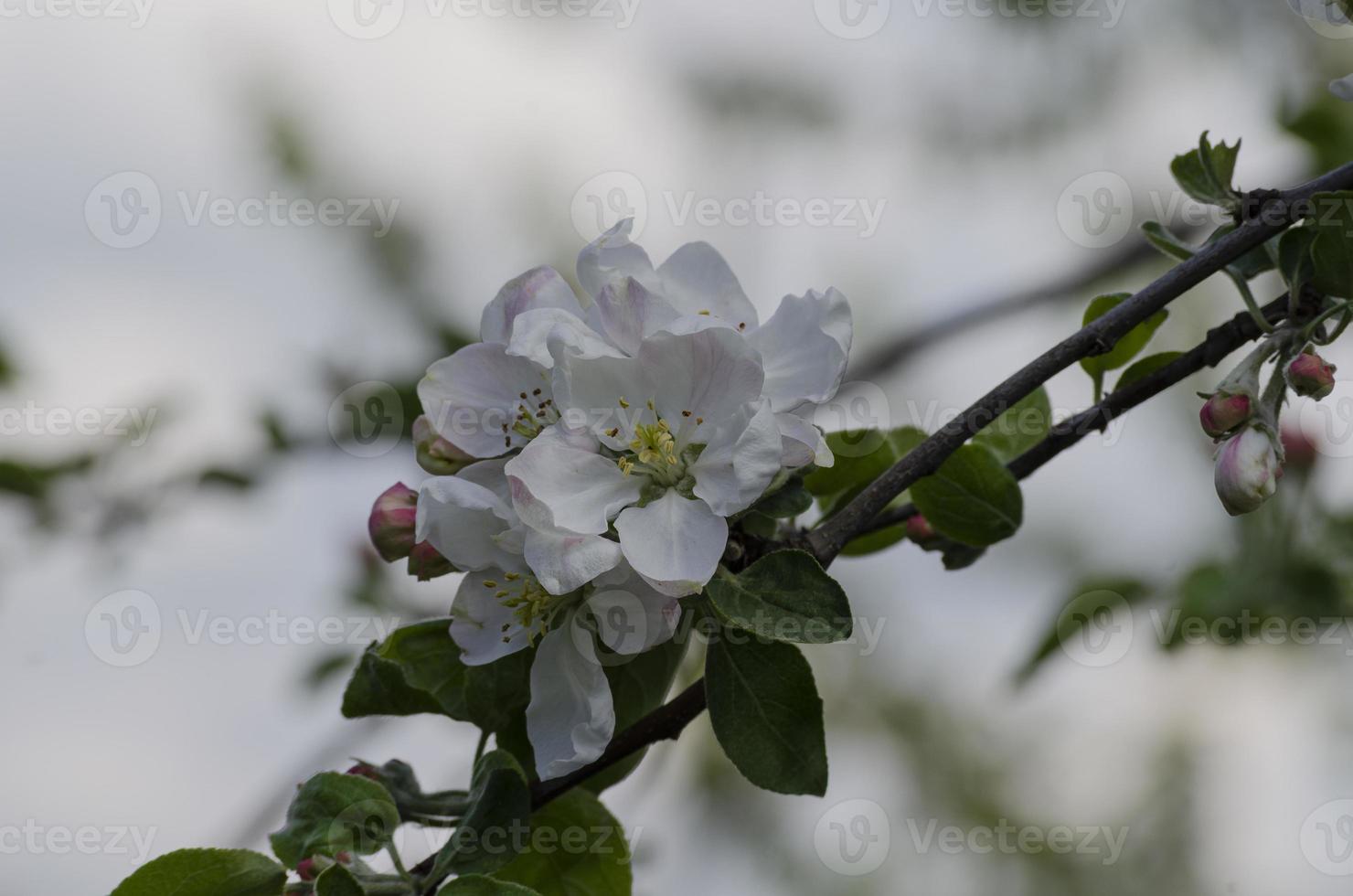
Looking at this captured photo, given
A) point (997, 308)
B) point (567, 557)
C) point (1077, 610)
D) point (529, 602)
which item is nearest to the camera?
point (567, 557)

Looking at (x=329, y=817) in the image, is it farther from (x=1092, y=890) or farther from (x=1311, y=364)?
(x=1092, y=890)

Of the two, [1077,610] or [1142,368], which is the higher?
[1142,368]

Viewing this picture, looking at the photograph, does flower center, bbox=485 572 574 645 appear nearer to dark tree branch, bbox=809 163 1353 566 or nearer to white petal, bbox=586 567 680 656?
white petal, bbox=586 567 680 656

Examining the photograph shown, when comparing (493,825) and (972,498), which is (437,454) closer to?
(493,825)

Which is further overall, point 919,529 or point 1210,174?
point 919,529

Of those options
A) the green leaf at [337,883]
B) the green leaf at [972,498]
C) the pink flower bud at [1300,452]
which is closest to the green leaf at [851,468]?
the green leaf at [972,498]

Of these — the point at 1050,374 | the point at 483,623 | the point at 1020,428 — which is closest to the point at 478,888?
the point at 483,623

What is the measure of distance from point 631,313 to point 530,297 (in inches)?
3.5

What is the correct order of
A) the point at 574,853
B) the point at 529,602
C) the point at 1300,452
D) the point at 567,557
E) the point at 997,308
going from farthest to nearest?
the point at 997,308
the point at 1300,452
the point at 574,853
the point at 529,602
the point at 567,557

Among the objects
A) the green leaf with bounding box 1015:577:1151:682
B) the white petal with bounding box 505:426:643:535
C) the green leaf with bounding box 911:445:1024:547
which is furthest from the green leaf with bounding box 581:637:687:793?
the green leaf with bounding box 1015:577:1151:682

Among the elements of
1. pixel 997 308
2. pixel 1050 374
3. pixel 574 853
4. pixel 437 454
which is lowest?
pixel 574 853

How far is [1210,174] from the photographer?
935 mm

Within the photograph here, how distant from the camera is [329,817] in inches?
35.2

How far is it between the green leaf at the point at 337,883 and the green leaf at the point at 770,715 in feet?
0.87
